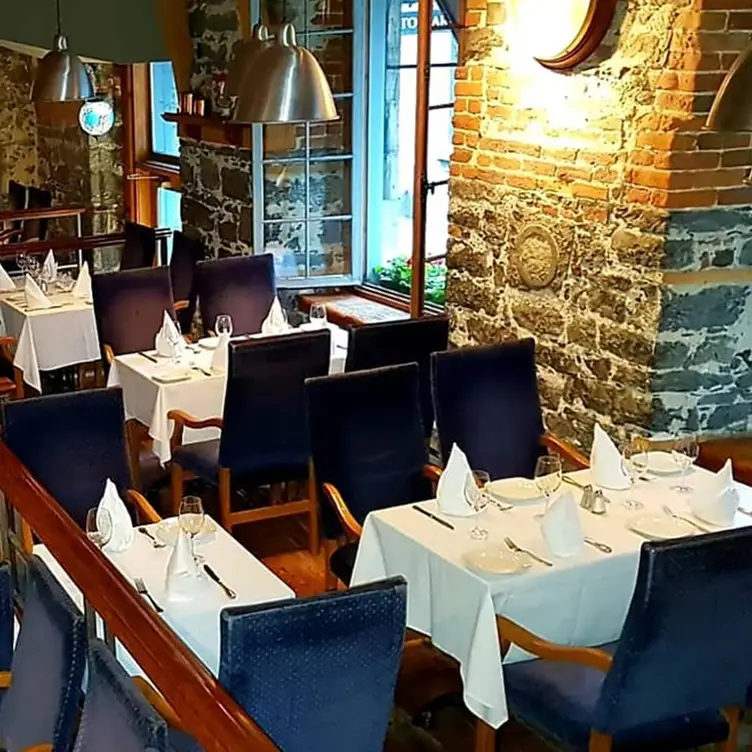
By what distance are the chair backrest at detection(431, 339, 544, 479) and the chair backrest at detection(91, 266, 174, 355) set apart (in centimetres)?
209

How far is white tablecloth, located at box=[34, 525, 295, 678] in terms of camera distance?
2.93 metres

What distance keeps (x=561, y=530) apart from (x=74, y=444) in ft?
5.13

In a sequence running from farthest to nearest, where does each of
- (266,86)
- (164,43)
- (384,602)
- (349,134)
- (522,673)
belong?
(164,43), (349,134), (266,86), (522,673), (384,602)

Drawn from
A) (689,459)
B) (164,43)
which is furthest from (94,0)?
(689,459)

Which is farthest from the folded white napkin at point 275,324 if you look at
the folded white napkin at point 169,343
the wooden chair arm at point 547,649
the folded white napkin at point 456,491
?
the wooden chair arm at point 547,649

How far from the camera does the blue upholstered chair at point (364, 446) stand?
399 cm

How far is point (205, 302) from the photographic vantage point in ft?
20.5

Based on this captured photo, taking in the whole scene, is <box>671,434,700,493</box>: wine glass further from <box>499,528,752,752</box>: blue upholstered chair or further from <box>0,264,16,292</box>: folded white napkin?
<box>0,264,16,292</box>: folded white napkin

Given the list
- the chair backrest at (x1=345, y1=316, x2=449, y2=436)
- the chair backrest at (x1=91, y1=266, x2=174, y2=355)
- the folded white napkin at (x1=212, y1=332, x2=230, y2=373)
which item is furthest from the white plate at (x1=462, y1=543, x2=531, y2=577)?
the chair backrest at (x1=91, y1=266, x2=174, y2=355)

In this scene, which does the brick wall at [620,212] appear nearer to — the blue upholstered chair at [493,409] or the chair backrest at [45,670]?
the blue upholstered chair at [493,409]

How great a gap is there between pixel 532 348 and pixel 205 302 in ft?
7.44

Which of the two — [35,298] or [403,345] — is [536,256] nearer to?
[403,345]

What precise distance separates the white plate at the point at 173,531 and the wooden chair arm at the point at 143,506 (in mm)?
183

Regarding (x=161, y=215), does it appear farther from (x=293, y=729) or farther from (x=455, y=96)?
(x=293, y=729)
